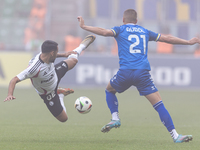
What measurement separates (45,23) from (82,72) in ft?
11.5

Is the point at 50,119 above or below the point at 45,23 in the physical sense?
below

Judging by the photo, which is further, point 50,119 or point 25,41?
point 25,41

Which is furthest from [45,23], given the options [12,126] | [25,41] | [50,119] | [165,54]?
[12,126]

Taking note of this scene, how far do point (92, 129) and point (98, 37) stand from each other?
12611 mm

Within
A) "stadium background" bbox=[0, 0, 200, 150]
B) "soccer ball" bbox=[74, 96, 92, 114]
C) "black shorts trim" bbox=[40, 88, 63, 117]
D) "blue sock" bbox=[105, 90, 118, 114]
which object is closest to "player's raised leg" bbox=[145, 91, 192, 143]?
"blue sock" bbox=[105, 90, 118, 114]

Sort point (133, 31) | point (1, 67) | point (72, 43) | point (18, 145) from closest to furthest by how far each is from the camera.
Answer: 1. point (18, 145)
2. point (133, 31)
3. point (1, 67)
4. point (72, 43)

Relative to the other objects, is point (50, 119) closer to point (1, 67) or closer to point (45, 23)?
point (1, 67)

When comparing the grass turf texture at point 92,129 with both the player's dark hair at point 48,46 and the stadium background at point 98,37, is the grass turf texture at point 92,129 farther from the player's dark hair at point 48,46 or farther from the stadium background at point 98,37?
the stadium background at point 98,37

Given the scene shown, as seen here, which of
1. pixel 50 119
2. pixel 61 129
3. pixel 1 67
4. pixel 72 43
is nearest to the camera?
pixel 61 129

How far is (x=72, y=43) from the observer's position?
1964 cm

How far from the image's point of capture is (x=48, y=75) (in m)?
6.61

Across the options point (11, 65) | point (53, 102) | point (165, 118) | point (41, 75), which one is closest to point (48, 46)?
point (41, 75)

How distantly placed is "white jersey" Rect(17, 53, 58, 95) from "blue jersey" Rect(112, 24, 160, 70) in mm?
1262

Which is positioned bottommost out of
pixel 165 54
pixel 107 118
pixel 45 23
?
pixel 107 118
